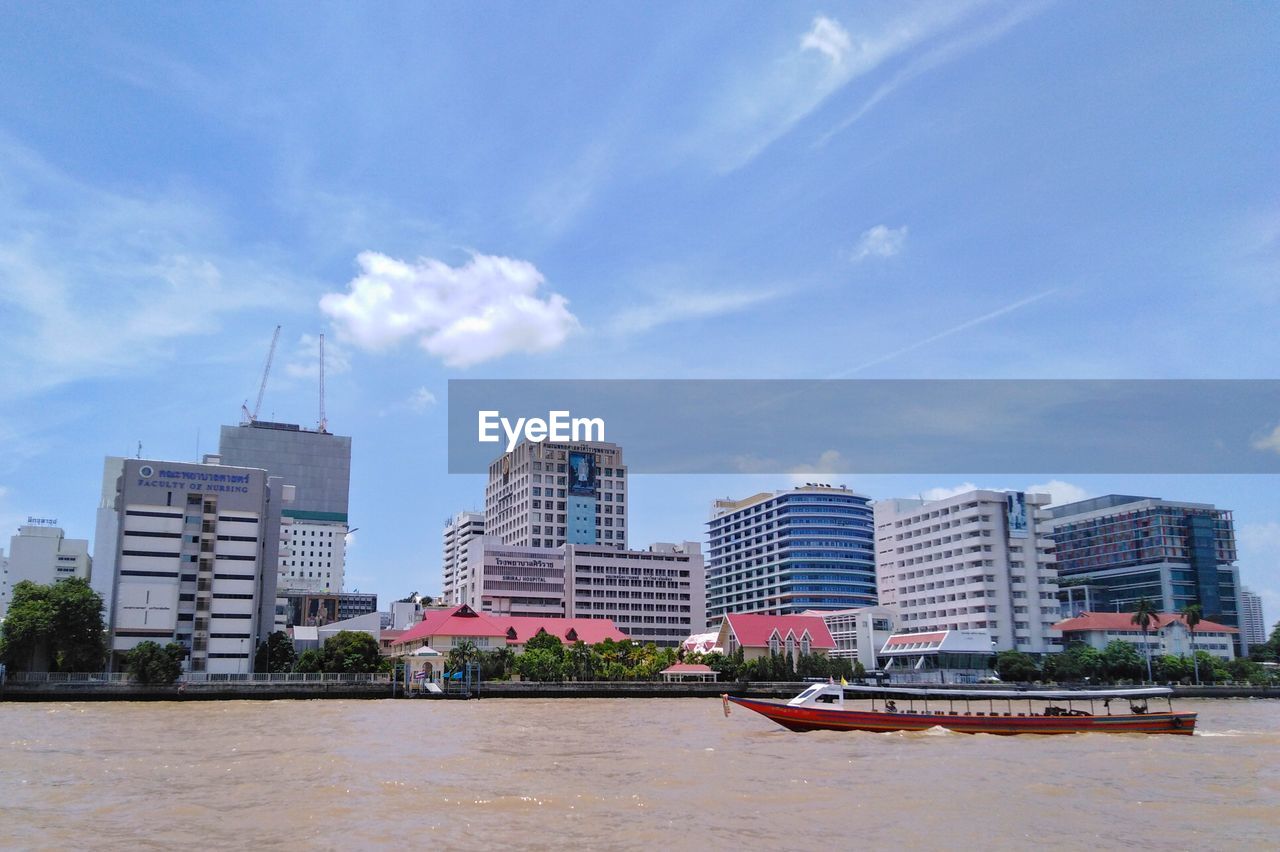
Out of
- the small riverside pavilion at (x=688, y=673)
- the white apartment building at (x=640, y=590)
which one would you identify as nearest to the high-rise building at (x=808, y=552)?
the white apartment building at (x=640, y=590)

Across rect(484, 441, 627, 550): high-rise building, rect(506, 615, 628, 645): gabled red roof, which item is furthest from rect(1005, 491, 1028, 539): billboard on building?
rect(484, 441, 627, 550): high-rise building

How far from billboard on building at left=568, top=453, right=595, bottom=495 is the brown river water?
99.2 meters

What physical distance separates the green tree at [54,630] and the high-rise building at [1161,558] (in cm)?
11385

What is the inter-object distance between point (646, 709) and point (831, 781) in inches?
1520

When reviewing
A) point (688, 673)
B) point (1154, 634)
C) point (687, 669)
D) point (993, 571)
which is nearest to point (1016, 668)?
point (993, 571)

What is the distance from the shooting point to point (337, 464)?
6988 inches

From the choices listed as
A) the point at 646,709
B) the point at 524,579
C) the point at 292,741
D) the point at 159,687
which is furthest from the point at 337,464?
the point at 292,741

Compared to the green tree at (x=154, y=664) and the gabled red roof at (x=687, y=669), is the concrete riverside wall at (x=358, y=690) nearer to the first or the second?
the green tree at (x=154, y=664)

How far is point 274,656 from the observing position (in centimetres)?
8031

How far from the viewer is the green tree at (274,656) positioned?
7938cm

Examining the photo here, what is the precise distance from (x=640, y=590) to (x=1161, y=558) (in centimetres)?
7424

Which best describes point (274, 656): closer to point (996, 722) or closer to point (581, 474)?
point (996, 722)

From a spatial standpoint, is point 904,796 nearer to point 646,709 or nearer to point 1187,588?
point 646,709

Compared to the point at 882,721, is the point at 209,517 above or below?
above
